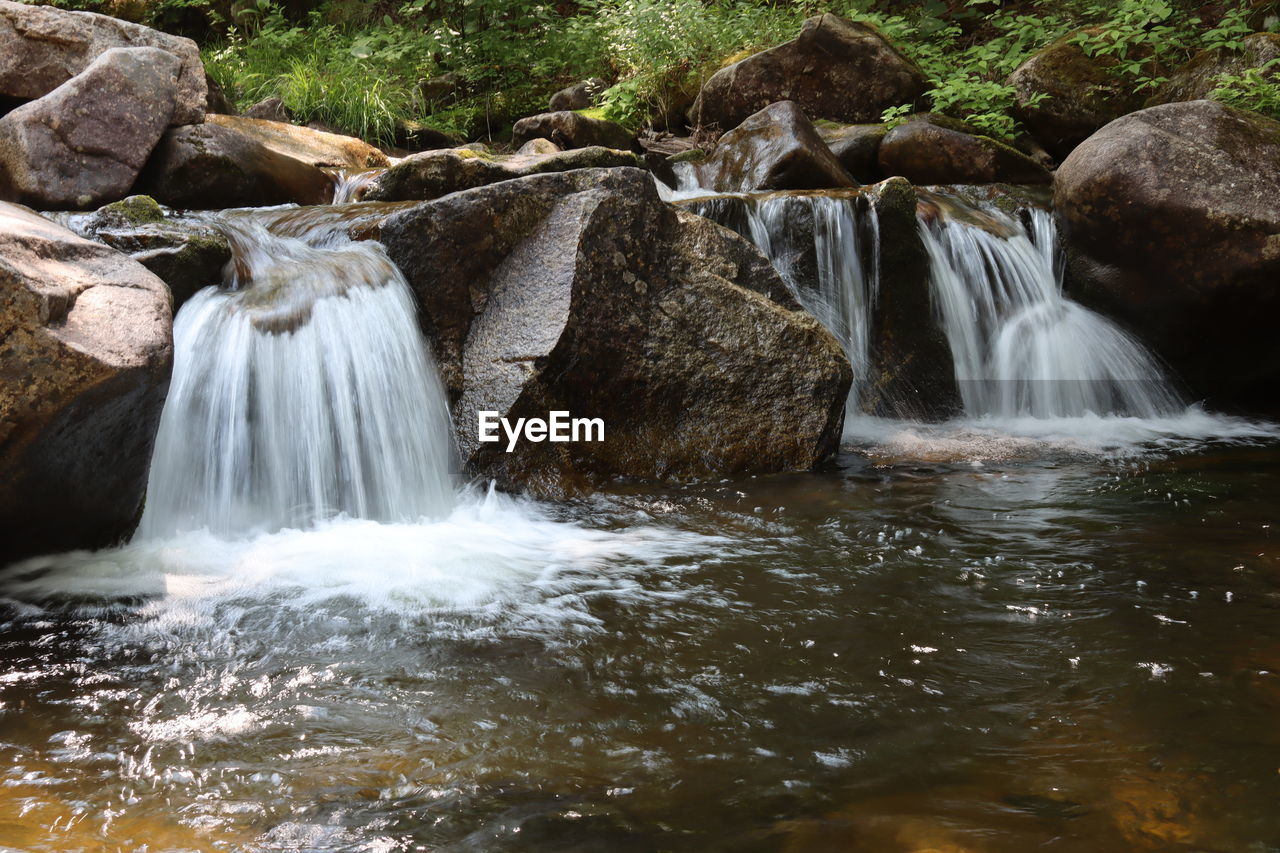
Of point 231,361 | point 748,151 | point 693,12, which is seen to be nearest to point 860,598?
point 231,361

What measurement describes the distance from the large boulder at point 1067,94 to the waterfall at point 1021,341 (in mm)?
2774

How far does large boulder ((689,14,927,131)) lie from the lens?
9.68 meters

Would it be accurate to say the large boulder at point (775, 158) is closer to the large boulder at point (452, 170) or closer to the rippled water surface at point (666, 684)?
the large boulder at point (452, 170)

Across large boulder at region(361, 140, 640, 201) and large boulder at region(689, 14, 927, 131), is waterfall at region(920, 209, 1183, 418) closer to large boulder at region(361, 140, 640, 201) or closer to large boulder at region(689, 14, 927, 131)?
large boulder at region(361, 140, 640, 201)

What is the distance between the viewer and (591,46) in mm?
12617

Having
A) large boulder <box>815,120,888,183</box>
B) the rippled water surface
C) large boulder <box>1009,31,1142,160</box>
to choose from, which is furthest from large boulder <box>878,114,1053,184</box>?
the rippled water surface

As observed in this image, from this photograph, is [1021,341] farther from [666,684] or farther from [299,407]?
[666,684]

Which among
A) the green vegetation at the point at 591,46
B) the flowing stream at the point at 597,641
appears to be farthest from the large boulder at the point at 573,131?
the flowing stream at the point at 597,641

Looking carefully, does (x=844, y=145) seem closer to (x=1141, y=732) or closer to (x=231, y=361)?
(x=231, y=361)

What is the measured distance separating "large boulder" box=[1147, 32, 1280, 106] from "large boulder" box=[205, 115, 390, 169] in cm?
759

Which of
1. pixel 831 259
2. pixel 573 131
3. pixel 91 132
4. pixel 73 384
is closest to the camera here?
pixel 73 384

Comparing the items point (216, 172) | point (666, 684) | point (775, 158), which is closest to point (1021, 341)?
point (775, 158)

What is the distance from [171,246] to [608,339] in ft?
7.54

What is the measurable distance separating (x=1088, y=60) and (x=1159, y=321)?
3.66 metres
